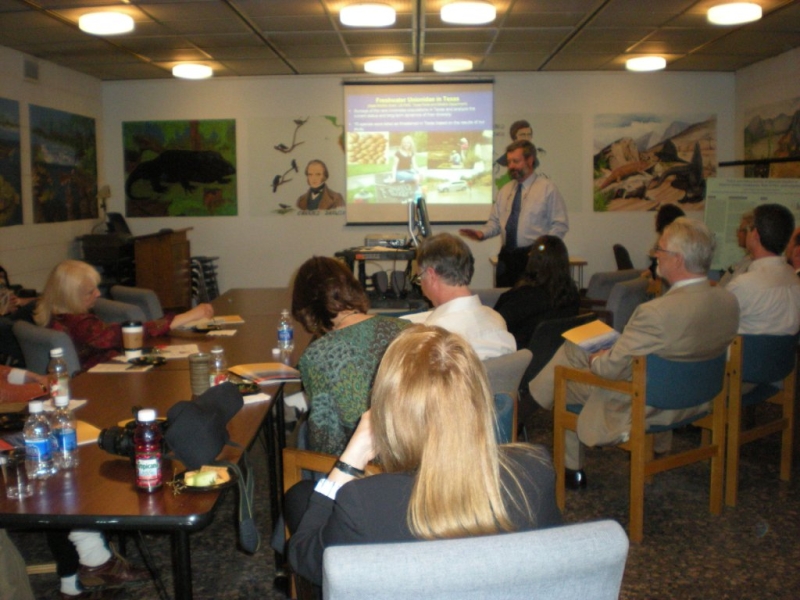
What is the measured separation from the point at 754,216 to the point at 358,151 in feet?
17.5

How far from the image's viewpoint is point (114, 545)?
295cm

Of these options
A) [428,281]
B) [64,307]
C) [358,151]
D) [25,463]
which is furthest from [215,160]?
[25,463]

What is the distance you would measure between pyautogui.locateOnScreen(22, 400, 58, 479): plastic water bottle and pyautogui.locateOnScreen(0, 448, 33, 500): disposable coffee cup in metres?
0.03

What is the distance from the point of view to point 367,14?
5.31 m

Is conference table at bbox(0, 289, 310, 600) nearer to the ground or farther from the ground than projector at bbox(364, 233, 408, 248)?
nearer to the ground

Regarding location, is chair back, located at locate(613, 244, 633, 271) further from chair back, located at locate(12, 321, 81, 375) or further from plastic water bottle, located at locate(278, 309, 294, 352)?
chair back, located at locate(12, 321, 81, 375)

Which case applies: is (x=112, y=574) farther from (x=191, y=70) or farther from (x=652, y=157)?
(x=652, y=157)

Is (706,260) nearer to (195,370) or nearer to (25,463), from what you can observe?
(195,370)

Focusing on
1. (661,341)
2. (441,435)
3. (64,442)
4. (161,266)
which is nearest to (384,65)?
(161,266)

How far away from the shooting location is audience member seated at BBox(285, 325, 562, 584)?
4.23ft

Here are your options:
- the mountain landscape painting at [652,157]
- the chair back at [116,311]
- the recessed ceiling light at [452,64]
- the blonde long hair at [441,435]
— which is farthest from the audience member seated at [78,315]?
the mountain landscape painting at [652,157]

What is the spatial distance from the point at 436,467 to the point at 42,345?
2.19m

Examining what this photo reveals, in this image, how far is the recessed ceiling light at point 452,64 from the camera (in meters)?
7.48

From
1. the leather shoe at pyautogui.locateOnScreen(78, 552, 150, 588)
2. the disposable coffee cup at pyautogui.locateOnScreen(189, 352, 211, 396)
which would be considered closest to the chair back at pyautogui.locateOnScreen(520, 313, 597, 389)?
the disposable coffee cup at pyautogui.locateOnScreen(189, 352, 211, 396)
